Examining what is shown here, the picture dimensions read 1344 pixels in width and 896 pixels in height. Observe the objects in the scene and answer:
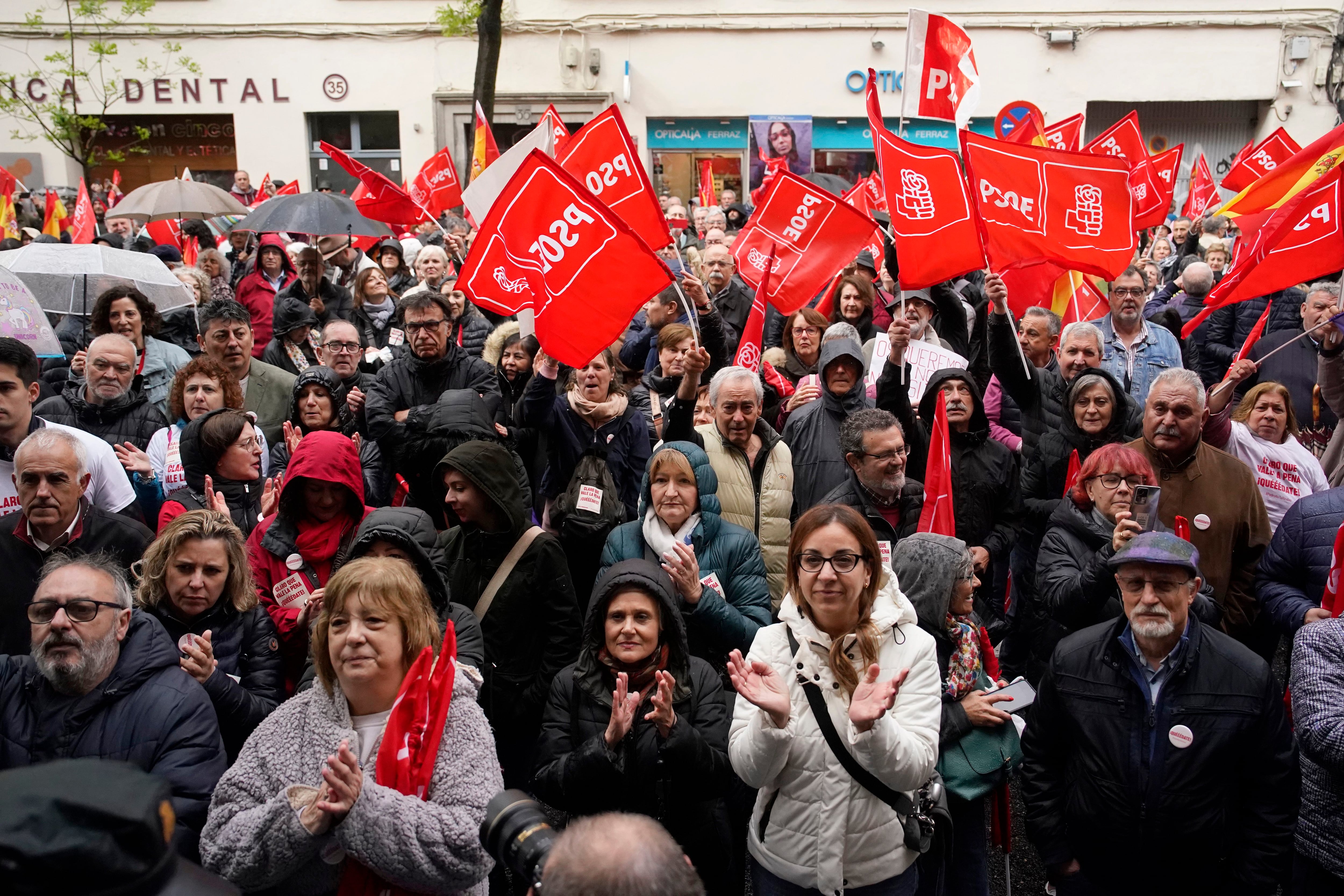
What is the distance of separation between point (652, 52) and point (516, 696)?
838 inches

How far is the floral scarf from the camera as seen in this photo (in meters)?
3.50

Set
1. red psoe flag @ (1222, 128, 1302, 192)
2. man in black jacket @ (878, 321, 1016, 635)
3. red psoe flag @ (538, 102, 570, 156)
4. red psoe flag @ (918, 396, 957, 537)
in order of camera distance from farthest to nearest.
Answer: red psoe flag @ (1222, 128, 1302, 192) < red psoe flag @ (538, 102, 570, 156) < man in black jacket @ (878, 321, 1016, 635) < red psoe flag @ (918, 396, 957, 537)

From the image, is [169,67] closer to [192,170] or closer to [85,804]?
[192,170]

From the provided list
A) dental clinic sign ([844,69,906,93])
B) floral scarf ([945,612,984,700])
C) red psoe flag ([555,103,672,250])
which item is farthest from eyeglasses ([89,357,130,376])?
dental clinic sign ([844,69,906,93])

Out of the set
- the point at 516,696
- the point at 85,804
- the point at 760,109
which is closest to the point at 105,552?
the point at 516,696

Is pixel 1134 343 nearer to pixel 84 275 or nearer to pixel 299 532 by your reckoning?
pixel 299 532

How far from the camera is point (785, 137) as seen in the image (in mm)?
22891

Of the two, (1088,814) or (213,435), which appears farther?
(213,435)

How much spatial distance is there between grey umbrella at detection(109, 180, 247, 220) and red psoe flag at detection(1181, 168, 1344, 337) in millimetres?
9990

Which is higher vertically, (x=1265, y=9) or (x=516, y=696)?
(x=1265, y=9)

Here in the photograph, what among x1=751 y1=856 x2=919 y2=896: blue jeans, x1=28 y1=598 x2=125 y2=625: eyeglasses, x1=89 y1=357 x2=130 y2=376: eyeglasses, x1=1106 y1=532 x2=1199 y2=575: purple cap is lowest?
x1=751 y1=856 x2=919 y2=896: blue jeans

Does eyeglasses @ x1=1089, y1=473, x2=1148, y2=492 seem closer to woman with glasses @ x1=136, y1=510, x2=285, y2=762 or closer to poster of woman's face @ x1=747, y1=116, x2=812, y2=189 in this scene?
woman with glasses @ x1=136, y1=510, x2=285, y2=762

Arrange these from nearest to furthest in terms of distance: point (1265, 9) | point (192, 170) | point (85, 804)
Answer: point (85, 804), point (1265, 9), point (192, 170)

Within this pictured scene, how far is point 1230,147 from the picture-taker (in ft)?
78.2
